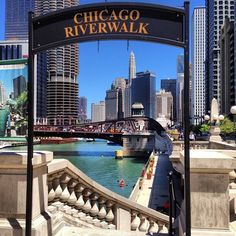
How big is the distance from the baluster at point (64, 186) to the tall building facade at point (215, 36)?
15941 cm

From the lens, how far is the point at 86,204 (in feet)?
23.7

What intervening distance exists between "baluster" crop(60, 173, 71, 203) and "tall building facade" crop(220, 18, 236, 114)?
129690 millimetres

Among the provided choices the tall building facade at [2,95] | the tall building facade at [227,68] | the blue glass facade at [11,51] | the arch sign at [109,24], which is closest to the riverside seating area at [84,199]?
the tall building facade at [2,95]

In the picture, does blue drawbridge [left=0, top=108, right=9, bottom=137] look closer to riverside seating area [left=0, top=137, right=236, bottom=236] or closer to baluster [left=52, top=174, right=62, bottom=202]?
→ riverside seating area [left=0, top=137, right=236, bottom=236]

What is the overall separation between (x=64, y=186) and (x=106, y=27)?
3.11m

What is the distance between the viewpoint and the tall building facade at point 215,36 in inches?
6560

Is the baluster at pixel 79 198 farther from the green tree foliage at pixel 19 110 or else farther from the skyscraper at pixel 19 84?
the skyscraper at pixel 19 84

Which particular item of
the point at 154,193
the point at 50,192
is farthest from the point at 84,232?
the point at 154,193

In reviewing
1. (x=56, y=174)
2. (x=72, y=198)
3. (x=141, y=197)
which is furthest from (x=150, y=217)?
(x=141, y=197)

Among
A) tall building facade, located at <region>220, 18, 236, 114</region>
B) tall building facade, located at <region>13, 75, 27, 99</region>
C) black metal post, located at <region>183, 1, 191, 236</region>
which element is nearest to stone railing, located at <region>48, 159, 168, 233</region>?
tall building facade, located at <region>13, 75, 27, 99</region>

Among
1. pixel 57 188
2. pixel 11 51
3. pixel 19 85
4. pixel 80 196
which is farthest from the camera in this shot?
pixel 11 51

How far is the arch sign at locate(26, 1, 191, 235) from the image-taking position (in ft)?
16.2

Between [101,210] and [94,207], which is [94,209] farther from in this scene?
[101,210]

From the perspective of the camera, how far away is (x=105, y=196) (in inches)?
→ 293
